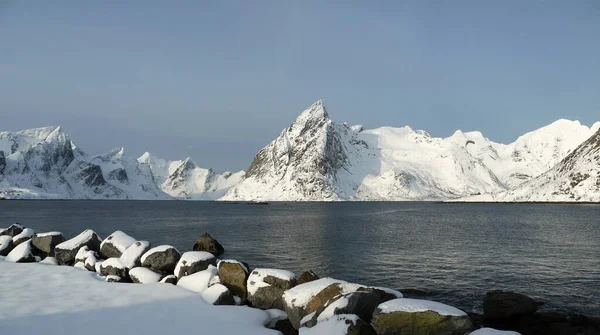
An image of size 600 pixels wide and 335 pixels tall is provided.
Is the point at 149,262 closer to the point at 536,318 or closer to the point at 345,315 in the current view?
the point at 345,315

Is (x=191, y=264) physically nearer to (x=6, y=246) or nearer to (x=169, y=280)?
(x=169, y=280)

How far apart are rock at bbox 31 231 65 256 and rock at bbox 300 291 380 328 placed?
21.3 meters

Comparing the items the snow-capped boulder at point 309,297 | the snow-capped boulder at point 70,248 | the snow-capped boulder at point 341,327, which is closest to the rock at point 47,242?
the snow-capped boulder at point 70,248

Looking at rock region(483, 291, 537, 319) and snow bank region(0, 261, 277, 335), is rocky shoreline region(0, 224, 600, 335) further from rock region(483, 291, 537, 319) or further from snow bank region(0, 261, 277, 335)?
snow bank region(0, 261, 277, 335)

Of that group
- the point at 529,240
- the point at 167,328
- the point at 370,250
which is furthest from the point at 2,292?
the point at 529,240

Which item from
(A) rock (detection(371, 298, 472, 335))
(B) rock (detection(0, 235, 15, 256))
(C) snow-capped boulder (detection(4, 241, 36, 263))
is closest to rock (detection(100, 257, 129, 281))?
(C) snow-capped boulder (detection(4, 241, 36, 263))

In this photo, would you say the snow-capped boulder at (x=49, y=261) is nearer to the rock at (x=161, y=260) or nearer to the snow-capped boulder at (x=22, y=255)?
the snow-capped boulder at (x=22, y=255)

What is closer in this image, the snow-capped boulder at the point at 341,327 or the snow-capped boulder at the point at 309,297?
the snow-capped boulder at the point at 341,327

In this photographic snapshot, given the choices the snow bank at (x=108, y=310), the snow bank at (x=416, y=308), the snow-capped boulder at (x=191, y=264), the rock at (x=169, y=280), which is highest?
the snow bank at (x=416, y=308)

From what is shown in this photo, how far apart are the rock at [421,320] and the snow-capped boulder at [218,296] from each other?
6.55m

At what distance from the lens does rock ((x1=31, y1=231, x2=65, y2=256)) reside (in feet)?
93.8

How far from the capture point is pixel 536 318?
785 inches

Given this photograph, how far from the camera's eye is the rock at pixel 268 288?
18.3 metres

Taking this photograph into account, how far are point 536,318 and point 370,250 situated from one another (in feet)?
81.7
